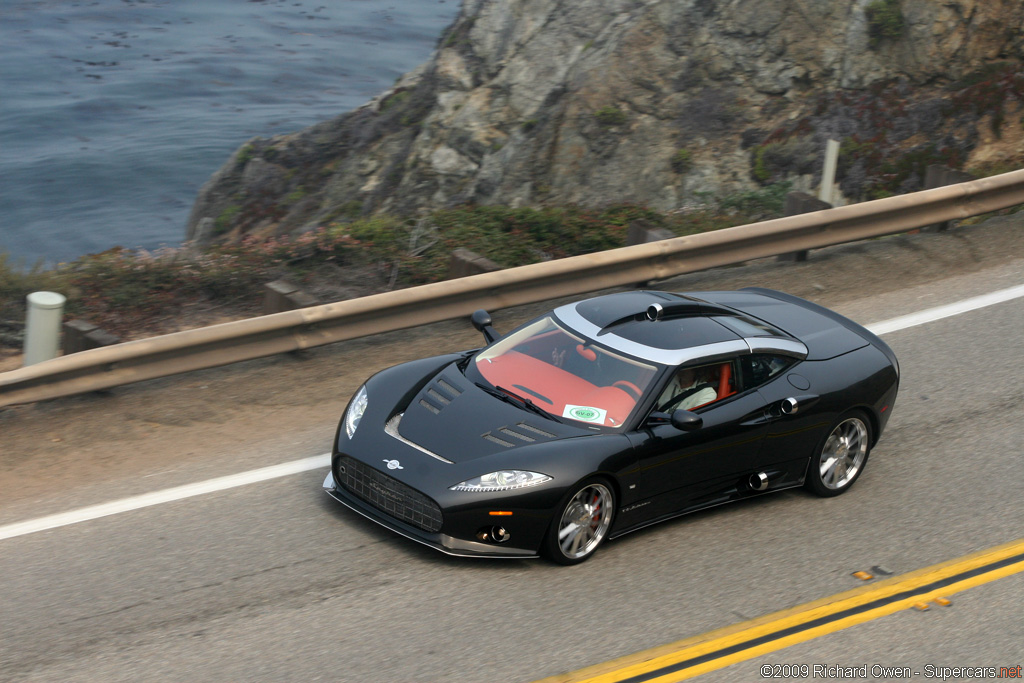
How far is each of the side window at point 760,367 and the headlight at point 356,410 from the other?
97.6 inches

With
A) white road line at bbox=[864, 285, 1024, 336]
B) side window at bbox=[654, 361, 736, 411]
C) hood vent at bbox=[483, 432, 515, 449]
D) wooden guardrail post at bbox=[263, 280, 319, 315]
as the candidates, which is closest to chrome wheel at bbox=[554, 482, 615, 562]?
hood vent at bbox=[483, 432, 515, 449]

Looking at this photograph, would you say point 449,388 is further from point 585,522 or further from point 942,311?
point 942,311

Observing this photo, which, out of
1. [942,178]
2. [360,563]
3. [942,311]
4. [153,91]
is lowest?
[153,91]

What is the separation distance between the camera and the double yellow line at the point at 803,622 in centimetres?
552

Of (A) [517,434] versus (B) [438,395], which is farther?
(B) [438,395]

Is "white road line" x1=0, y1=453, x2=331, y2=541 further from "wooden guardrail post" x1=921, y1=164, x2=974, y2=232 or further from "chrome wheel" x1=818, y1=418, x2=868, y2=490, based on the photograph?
"wooden guardrail post" x1=921, y1=164, x2=974, y2=232

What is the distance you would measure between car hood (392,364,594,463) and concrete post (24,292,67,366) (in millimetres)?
3169

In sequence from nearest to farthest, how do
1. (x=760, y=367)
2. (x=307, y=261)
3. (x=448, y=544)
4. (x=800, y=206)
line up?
(x=448, y=544)
(x=760, y=367)
(x=307, y=261)
(x=800, y=206)

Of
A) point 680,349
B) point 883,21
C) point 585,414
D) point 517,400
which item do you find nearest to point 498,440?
point 517,400

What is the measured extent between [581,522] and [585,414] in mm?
674

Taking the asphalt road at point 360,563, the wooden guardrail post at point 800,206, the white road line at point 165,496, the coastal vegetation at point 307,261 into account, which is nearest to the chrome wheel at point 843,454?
the asphalt road at point 360,563

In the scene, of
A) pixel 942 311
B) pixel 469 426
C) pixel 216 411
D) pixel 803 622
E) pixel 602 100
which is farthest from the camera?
pixel 602 100

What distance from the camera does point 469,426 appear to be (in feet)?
21.6

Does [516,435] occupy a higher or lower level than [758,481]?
higher
